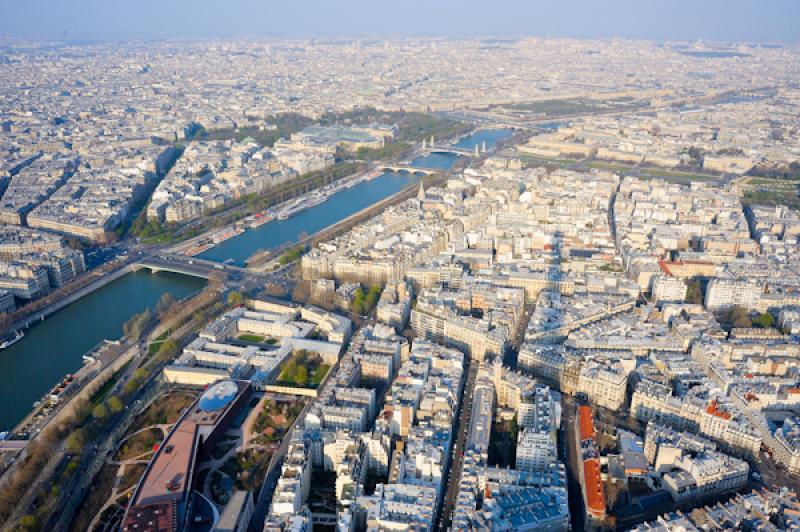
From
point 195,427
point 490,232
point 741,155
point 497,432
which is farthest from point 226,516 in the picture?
point 741,155

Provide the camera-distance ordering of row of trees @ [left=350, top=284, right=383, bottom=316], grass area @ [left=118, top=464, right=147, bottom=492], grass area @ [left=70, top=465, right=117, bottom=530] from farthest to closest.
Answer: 1. row of trees @ [left=350, top=284, right=383, bottom=316]
2. grass area @ [left=118, top=464, right=147, bottom=492]
3. grass area @ [left=70, top=465, right=117, bottom=530]

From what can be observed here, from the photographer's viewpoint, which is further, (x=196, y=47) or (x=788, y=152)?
(x=196, y=47)

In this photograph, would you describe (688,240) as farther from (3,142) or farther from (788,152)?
(3,142)

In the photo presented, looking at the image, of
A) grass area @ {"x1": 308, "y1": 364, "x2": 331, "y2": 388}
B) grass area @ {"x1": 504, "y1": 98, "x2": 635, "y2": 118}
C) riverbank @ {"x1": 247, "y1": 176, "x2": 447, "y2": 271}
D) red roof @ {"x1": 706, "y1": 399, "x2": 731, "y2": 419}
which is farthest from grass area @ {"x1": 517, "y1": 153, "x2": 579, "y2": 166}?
red roof @ {"x1": 706, "y1": 399, "x2": 731, "y2": 419}

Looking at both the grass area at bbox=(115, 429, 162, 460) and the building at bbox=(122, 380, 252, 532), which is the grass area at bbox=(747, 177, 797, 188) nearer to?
the building at bbox=(122, 380, 252, 532)

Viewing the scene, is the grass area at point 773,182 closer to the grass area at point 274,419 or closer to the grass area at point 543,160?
the grass area at point 543,160

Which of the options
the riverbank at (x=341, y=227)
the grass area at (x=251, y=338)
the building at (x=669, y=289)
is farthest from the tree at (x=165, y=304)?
the building at (x=669, y=289)

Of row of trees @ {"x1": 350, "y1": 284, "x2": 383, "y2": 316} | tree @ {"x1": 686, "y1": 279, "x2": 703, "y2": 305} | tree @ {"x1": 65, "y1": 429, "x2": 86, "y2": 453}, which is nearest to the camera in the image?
tree @ {"x1": 65, "y1": 429, "x2": 86, "y2": 453}
